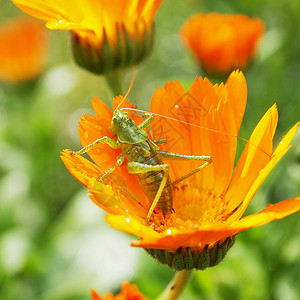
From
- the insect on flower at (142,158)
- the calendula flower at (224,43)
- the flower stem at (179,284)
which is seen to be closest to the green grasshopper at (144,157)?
the insect on flower at (142,158)

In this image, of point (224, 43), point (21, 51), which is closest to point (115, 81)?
point (224, 43)

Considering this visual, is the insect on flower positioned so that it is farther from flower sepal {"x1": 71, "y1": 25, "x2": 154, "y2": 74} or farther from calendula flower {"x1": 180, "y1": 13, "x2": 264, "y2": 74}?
calendula flower {"x1": 180, "y1": 13, "x2": 264, "y2": 74}

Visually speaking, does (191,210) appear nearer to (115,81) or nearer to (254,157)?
(254,157)

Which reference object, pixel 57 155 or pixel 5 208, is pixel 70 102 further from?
pixel 5 208

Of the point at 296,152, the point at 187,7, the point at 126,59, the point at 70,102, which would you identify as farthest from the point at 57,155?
the point at 187,7

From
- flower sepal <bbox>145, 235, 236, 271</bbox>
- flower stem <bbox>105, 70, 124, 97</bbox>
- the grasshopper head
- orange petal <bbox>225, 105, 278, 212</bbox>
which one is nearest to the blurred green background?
flower stem <bbox>105, 70, 124, 97</bbox>
